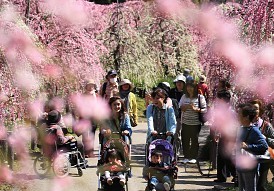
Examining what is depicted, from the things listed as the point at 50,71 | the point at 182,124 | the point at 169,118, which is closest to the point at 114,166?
the point at 169,118

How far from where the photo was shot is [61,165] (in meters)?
8.66

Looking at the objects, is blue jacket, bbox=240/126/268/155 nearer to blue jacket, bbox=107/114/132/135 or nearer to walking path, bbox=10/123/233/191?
blue jacket, bbox=107/114/132/135

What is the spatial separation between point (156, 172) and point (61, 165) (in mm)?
2385

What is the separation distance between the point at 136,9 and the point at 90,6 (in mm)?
2380

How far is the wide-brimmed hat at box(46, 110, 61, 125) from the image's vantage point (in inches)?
329

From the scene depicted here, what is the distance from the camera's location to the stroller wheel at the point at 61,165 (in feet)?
28.0

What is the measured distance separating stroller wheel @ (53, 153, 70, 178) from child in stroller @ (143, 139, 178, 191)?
200 centimetres

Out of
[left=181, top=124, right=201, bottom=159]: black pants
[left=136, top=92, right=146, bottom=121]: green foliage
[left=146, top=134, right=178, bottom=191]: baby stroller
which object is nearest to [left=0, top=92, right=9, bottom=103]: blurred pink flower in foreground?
[left=146, top=134, right=178, bottom=191]: baby stroller

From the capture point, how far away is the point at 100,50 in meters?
21.3

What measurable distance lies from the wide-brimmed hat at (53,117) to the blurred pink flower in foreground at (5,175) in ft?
3.01

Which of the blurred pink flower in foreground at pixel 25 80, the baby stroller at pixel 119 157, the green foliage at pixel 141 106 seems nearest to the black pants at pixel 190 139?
the baby stroller at pixel 119 157

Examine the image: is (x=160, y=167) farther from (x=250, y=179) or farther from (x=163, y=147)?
(x=250, y=179)

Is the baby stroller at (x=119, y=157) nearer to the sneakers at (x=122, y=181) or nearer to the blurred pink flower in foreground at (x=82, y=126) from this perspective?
the sneakers at (x=122, y=181)

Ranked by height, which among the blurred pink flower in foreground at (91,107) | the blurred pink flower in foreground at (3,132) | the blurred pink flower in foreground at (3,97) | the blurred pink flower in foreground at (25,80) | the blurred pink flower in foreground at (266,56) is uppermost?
the blurred pink flower in foreground at (266,56)
